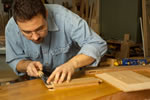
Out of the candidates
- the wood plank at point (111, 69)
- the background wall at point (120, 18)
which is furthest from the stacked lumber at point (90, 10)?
the wood plank at point (111, 69)

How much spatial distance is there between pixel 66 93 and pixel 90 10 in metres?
4.04

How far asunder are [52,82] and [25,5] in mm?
478

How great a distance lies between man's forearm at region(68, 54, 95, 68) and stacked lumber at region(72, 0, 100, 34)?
348 centimetres

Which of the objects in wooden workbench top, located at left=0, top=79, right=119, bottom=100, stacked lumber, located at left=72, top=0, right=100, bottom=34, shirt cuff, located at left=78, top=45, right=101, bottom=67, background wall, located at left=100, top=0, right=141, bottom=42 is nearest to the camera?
wooden workbench top, located at left=0, top=79, right=119, bottom=100

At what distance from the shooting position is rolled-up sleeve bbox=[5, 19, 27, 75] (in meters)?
1.42

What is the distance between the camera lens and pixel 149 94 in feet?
3.42

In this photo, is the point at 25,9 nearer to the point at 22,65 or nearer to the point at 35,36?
the point at 35,36

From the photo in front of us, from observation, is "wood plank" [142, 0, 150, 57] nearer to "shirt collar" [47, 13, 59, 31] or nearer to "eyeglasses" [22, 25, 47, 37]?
"shirt collar" [47, 13, 59, 31]

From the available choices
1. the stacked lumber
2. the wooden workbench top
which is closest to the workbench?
the wooden workbench top

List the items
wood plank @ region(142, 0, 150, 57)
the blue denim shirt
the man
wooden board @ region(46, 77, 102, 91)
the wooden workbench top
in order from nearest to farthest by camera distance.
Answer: the wooden workbench top, wooden board @ region(46, 77, 102, 91), the man, the blue denim shirt, wood plank @ region(142, 0, 150, 57)

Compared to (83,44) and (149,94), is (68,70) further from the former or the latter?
(149,94)

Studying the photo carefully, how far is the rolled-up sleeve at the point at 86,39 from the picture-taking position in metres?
1.25

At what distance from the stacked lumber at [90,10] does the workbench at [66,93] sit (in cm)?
372

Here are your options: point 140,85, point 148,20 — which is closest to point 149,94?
point 140,85
